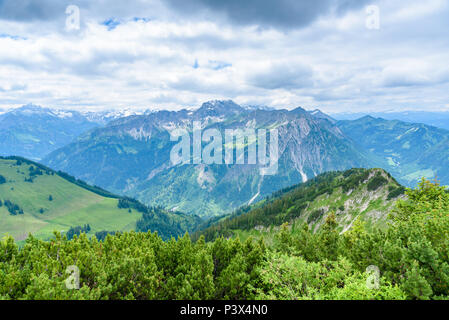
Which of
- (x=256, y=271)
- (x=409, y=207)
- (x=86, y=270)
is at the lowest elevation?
(x=256, y=271)

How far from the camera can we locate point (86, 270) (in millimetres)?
28469

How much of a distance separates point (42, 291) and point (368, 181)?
203083mm

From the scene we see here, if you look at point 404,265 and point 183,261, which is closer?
point 404,265

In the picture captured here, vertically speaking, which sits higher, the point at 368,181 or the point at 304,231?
the point at 368,181

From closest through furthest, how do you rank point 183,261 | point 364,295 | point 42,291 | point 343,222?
point 42,291 → point 364,295 → point 183,261 → point 343,222

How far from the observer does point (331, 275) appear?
2981 cm

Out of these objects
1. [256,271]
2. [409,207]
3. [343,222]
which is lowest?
[343,222]

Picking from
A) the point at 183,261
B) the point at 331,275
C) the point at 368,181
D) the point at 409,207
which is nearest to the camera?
the point at 331,275

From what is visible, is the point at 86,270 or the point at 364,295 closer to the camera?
the point at 364,295
